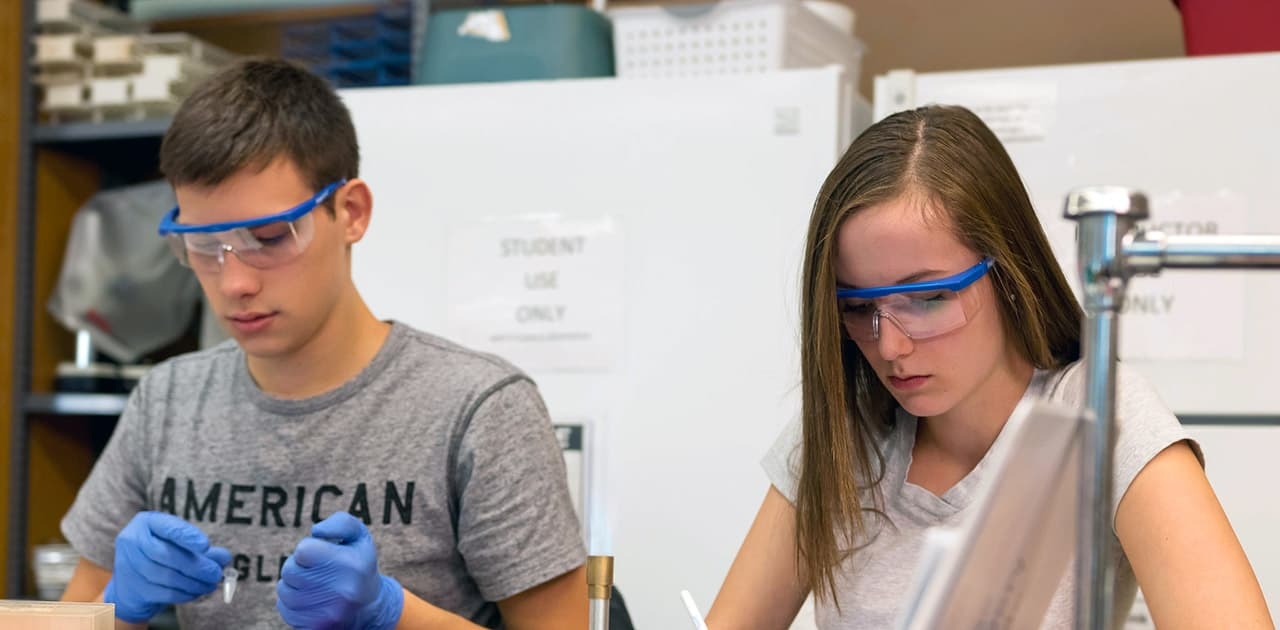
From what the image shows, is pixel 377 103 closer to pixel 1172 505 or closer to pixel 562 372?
pixel 562 372

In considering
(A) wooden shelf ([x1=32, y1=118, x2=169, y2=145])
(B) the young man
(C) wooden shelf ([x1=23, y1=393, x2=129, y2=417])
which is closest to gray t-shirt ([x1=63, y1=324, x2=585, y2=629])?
(B) the young man

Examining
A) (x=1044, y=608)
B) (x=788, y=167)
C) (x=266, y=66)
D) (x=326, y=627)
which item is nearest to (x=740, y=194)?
(x=788, y=167)

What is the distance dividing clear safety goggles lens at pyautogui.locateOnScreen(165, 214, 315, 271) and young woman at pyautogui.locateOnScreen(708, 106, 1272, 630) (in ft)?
1.82

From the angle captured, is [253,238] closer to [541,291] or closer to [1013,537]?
[541,291]

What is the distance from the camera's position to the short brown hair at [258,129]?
4.44 ft

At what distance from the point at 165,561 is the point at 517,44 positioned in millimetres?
1125

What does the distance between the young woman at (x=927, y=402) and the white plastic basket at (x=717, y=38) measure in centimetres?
84

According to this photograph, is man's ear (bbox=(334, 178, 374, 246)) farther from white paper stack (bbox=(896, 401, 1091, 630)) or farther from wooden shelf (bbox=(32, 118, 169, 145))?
wooden shelf (bbox=(32, 118, 169, 145))

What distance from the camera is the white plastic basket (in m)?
1.96

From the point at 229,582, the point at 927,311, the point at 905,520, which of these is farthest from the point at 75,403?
the point at 927,311

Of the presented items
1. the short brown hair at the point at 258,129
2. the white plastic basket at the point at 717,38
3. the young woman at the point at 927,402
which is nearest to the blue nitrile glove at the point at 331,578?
the young woman at the point at 927,402

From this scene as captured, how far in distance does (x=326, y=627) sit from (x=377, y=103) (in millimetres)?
1059

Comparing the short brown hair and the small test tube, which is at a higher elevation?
the short brown hair

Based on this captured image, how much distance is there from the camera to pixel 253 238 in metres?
1.36
